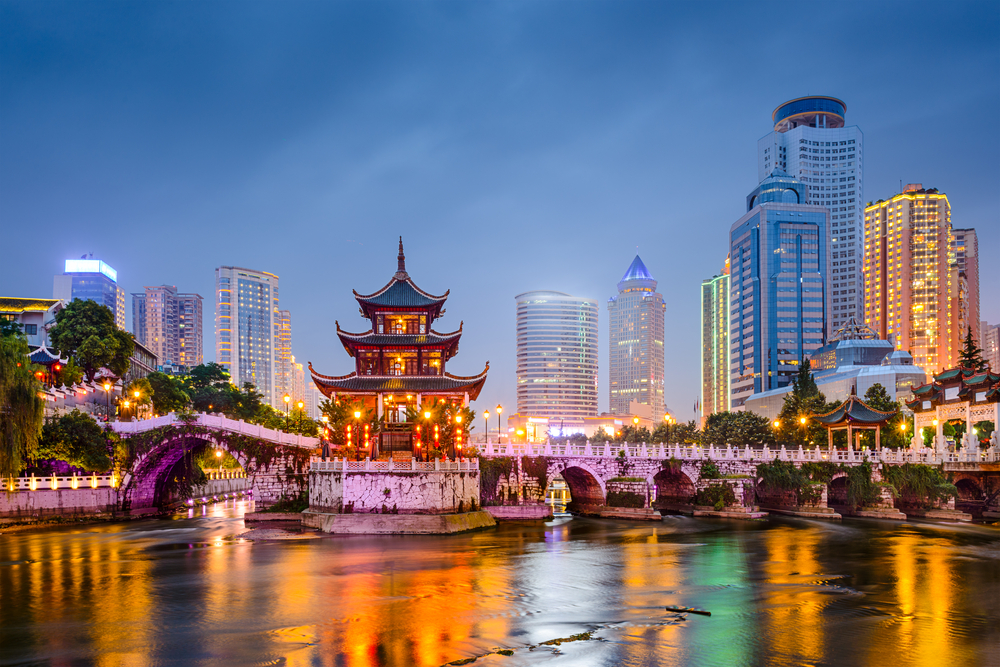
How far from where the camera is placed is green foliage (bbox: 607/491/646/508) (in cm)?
5056

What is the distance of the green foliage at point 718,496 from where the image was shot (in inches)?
2040

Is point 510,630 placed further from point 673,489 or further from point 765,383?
point 765,383

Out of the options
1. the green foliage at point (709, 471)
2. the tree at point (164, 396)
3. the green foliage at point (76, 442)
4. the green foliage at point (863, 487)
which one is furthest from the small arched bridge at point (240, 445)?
the green foliage at point (863, 487)

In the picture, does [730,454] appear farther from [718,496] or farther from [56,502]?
[56,502]

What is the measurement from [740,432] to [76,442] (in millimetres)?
62995

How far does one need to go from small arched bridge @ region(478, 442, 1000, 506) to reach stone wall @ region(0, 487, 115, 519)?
25.3m

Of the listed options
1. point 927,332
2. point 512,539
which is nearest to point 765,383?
point 927,332

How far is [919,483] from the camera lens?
54406mm

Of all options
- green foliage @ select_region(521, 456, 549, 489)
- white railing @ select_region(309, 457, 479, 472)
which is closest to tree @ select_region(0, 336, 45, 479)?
white railing @ select_region(309, 457, 479, 472)

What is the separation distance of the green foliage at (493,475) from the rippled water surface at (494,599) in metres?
9.67

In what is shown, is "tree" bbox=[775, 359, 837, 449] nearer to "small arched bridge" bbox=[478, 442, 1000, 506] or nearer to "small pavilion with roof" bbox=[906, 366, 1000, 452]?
"small pavilion with roof" bbox=[906, 366, 1000, 452]

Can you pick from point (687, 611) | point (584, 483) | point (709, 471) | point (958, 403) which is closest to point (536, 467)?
point (584, 483)

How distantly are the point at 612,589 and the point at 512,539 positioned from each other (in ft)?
45.3

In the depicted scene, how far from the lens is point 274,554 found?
34.6m
